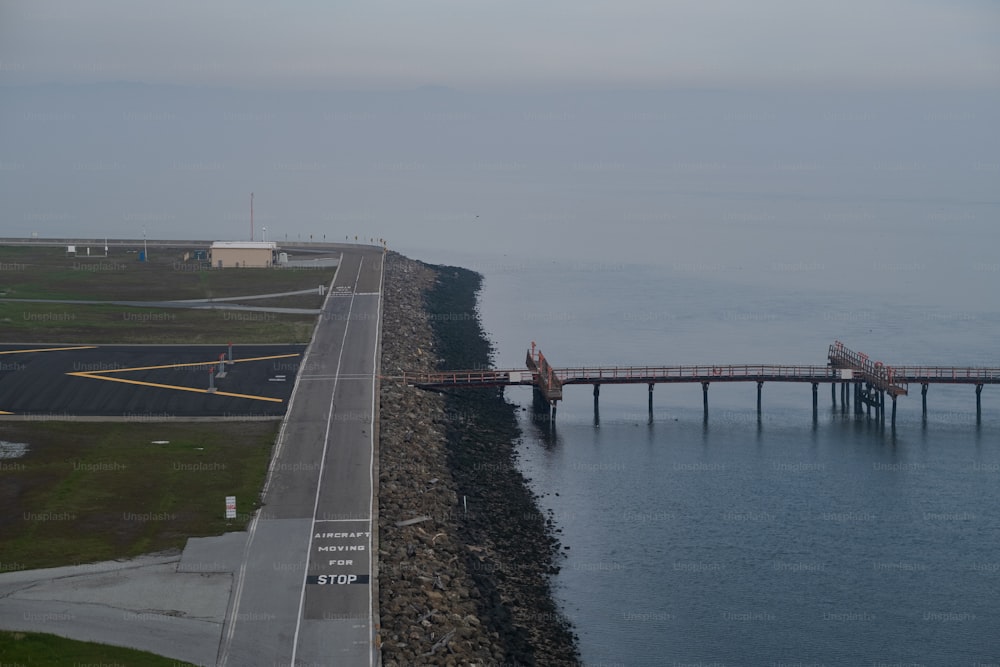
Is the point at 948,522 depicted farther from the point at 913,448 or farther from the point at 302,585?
the point at 302,585

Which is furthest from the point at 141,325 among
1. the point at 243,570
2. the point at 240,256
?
the point at 243,570

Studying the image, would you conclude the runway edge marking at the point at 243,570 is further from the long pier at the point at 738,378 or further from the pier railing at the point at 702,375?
the pier railing at the point at 702,375

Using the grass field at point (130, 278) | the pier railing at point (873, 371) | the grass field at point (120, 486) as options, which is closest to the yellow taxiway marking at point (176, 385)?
the grass field at point (120, 486)

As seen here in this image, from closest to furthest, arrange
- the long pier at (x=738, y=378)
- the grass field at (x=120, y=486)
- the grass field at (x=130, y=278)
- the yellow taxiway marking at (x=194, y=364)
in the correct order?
the grass field at (x=120, y=486) < the yellow taxiway marking at (x=194, y=364) < the long pier at (x=738, y=378) < the grass field at (x=130, y=278)

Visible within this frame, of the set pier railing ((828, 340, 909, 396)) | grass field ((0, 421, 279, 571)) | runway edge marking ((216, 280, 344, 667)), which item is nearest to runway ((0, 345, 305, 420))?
grass field ((0, 421, 279, 571))

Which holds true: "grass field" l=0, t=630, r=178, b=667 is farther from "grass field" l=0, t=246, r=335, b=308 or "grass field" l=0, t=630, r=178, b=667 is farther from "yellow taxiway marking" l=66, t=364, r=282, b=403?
"grass field" l=0, t=246, r=335, b=308

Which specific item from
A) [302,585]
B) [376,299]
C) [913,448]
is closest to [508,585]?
[302,585]
